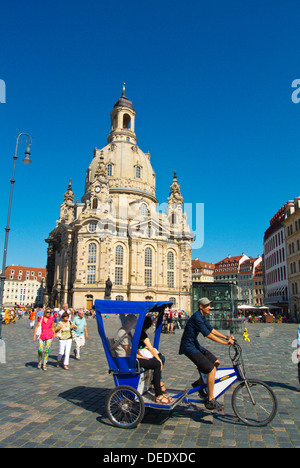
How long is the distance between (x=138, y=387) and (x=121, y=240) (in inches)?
2110

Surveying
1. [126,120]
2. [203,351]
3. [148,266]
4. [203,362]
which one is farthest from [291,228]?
[126,120]

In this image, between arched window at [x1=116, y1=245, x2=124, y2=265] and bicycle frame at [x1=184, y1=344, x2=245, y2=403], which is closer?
bicycle frame at [x1=184, y1=344, x2=245, y2=403]

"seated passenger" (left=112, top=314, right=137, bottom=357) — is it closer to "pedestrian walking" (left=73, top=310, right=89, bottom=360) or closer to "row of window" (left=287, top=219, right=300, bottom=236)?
"pedestrian walking" (left=73, top=310, right=89, bottom=360)

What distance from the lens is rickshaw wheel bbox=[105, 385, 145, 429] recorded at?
5574mm

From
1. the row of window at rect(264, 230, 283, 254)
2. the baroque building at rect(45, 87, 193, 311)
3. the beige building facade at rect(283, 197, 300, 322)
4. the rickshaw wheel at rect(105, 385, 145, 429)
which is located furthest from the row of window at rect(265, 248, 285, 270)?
the rickshaw wheel at rect(105, 385, 145, 429)

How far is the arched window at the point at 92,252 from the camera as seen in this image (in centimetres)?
5634

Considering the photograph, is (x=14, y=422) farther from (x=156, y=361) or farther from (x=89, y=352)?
(x=89, y=352)

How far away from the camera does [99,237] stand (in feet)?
185

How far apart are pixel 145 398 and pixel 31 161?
44.8ft

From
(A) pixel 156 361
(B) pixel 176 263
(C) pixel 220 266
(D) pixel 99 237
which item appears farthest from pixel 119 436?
(C) pixel 220 266

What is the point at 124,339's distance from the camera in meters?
5.93

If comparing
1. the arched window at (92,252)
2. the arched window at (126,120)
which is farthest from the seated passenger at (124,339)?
the arched window at (126,120)

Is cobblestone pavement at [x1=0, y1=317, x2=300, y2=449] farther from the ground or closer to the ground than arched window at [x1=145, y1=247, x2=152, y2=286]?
closer to the ground

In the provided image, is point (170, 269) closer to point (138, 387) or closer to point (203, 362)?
point (138, 387)
